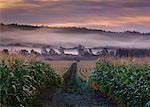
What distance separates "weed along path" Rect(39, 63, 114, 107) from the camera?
8.76m

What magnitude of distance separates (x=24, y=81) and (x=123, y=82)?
1.92 m

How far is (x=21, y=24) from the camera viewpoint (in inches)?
349

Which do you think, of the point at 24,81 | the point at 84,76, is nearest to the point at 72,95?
the point at 84,76

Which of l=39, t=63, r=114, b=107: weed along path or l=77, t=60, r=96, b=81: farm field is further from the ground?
l=77, t=60, r=96, b=81: farm field

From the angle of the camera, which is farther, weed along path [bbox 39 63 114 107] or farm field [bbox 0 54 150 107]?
weed along path [bbox 39 63 114 107]

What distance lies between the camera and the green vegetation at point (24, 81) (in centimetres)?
727

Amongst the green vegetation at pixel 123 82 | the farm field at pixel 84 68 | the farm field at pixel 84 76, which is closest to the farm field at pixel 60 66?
the farm field at pixel 84 76

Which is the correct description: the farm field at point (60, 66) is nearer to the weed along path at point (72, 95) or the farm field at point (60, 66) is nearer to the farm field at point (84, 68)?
the weed along path at point (72, 95)

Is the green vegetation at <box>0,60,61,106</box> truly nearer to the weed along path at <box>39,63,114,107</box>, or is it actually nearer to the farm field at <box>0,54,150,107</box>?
the farm field at <box>0,54,150,107</box>

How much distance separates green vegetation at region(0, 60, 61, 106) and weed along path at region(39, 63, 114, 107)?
0.65 ft

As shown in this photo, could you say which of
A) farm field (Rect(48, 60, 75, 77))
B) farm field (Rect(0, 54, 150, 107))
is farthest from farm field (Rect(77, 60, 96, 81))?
farm field (Rect(48, 60, 75, 77))

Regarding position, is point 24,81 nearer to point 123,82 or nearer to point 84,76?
point 123,82

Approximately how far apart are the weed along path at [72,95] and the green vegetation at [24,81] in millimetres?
197

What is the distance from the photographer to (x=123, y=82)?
884cm
